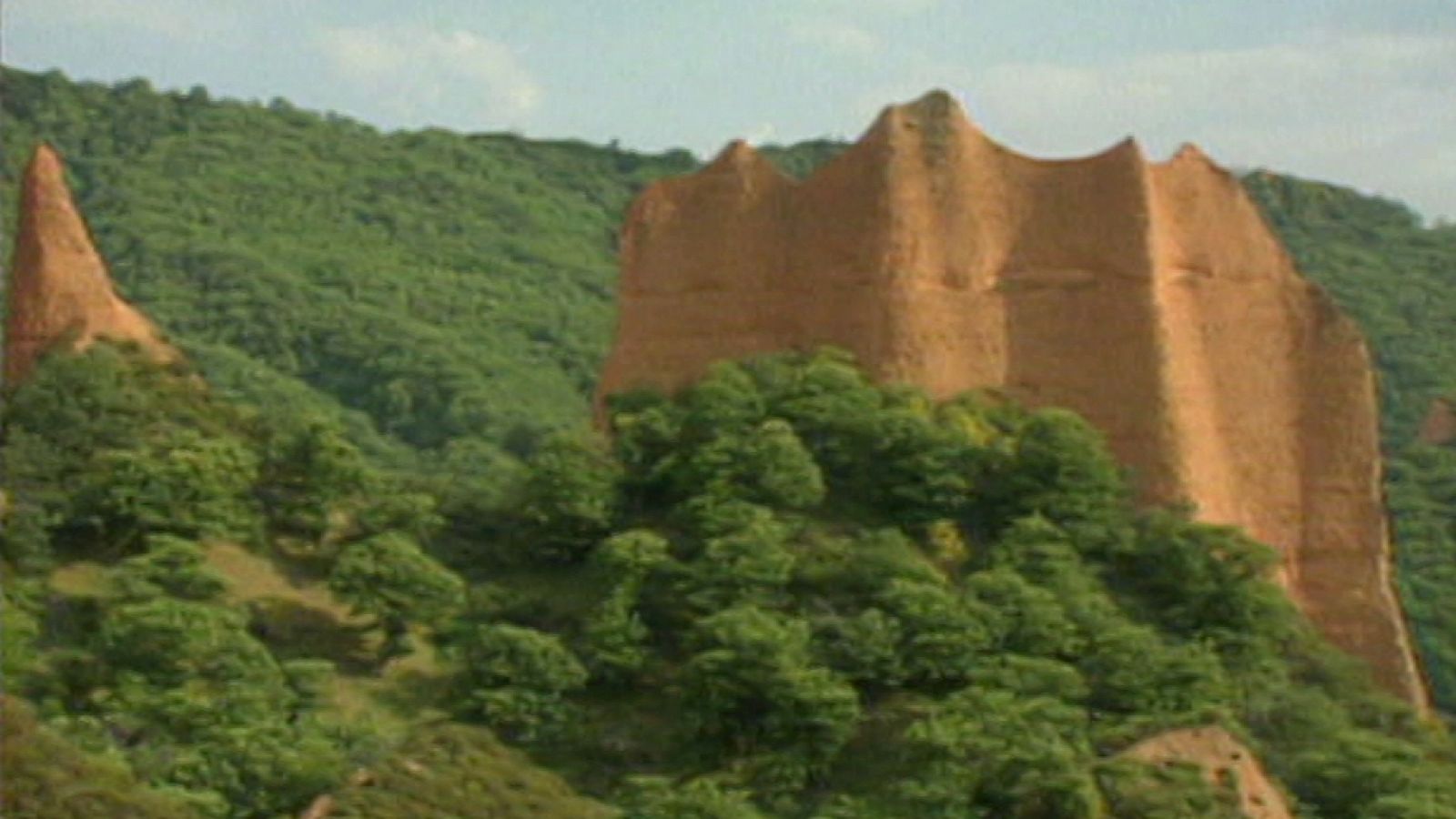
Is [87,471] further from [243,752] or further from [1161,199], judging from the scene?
[1161,199]

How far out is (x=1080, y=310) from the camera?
30.3 m

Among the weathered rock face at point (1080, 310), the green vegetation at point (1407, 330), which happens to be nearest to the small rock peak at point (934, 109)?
the weathered rock face at point (1080, 310)

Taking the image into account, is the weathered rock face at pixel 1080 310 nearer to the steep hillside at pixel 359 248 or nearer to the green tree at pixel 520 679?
the green tree at pixel 520 679

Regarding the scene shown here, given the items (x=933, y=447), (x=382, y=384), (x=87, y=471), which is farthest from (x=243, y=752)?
(x=382, y=384)

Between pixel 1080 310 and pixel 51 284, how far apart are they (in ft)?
32.3

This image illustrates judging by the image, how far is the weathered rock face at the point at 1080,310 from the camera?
30109 mm

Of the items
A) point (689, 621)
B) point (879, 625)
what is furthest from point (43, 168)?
point (879, 625)

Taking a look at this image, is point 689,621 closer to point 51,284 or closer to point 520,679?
point 520,679

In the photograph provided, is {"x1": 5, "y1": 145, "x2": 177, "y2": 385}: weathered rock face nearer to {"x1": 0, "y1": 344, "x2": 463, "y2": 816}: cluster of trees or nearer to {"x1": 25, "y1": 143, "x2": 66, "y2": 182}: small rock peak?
{"x1": 25, "y1": 143, "x2": 66, "y2": 182}: small rock peak

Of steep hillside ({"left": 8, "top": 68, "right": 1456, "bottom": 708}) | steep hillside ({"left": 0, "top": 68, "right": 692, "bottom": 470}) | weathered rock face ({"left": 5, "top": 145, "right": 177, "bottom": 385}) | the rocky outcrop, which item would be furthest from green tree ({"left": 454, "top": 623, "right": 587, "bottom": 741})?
steep hillside ({"left": 0, "top": 68, "right": 692, "bottom": 470})

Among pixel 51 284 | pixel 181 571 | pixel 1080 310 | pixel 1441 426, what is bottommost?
pixel 181 571

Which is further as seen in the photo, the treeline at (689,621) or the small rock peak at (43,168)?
the small rock peak at (43,168)

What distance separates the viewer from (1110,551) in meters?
29.2

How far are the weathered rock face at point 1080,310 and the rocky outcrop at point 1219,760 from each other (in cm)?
484
